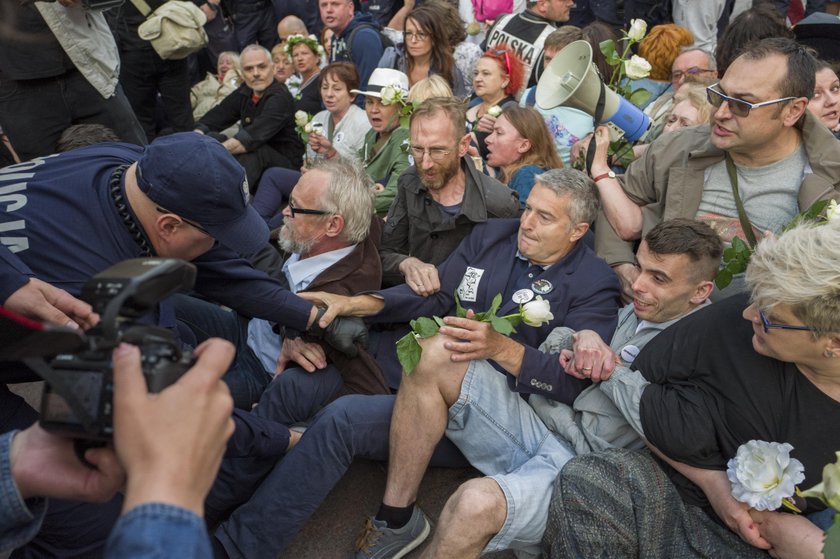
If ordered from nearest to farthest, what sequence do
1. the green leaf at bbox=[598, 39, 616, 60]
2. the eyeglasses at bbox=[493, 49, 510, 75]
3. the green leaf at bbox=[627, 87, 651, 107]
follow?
the green leaf at bbox=[598, 39, 616, 60], the green leaf at bbox=[627, 87, 651, 107], the eyeglasses at bbox=[493, 49, 510, 75]

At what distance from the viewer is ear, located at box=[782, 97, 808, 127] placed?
309cm

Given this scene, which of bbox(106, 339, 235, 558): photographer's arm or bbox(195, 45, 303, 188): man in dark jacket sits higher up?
bbox(106, 339, 235, 558): photographer's arm

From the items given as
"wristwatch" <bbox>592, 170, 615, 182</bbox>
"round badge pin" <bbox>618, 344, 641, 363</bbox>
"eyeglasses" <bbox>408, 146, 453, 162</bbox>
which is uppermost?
"eyeglasses" <bbox>408, 146, 453, 162</bbox>

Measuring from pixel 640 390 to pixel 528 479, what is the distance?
0.52 meters

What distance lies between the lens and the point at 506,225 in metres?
3.54

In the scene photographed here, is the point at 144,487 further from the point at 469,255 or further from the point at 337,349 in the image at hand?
the point at 469,255

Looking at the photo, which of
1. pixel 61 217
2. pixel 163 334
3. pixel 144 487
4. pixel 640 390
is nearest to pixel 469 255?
pixel 640 390

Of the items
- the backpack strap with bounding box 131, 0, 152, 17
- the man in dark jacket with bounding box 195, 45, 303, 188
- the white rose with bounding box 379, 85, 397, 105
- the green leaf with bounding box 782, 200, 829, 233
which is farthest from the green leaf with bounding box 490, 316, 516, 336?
the backpack strap with bounding box 131, 0, 152, 17

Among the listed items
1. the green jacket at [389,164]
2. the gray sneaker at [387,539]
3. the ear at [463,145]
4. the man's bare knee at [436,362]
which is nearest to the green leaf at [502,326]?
the man's bare knee at [436,362]

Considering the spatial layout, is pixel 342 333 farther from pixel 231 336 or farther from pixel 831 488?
pixel 831 488

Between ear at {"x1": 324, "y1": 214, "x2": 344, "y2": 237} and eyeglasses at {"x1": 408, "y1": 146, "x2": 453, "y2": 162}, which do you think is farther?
eyeglasses at {"x1": 408, "y1": 146, "x2": 453, "y2": 162}

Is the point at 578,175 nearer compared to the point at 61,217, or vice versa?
the point at 61,217

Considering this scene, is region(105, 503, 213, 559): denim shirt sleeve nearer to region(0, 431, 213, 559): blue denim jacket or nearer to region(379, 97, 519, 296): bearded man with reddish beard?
region(0, 431, 213, 559): blue denim jacket

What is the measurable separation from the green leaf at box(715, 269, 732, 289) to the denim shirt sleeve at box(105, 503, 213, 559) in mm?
2431
